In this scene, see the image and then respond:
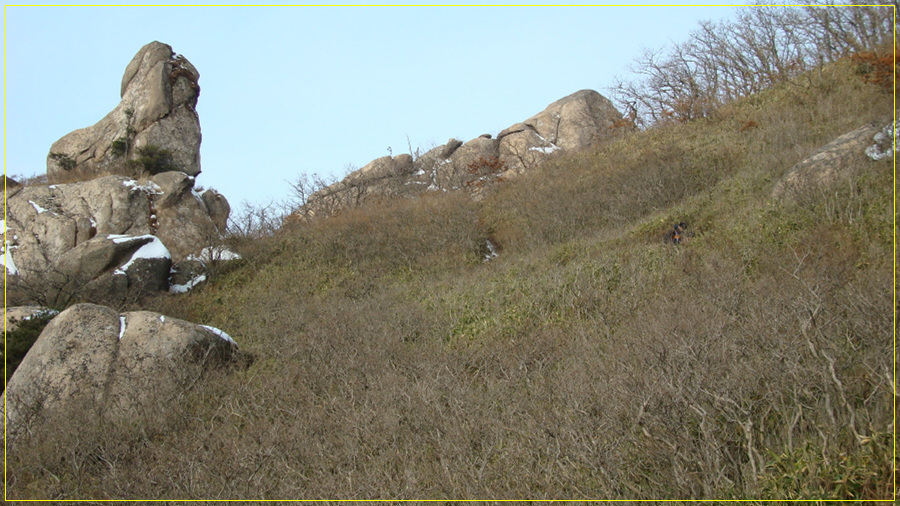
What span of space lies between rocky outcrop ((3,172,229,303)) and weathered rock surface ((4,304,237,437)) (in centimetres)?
621

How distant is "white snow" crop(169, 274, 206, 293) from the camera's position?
20969mm

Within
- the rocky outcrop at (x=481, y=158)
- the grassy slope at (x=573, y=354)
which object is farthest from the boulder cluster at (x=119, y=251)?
the rocky outcrop at (x=481, y=158)

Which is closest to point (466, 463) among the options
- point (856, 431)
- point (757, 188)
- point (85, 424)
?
point (856, 431)

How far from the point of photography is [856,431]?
5.98 m

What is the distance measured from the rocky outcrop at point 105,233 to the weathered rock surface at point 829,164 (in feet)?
57.7

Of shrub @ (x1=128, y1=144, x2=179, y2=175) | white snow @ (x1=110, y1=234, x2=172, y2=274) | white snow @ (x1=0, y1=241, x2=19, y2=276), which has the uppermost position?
shrub @ (x1=128, y1=144, x2=179, y2=175)

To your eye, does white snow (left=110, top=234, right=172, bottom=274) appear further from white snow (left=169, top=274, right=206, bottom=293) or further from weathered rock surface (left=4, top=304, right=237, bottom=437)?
weathered rock surface (left=4, top=304, right=237, bottom=437)

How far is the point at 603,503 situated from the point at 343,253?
1732cm

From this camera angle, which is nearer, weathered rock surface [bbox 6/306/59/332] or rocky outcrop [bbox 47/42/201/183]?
weathered rock surface [bbox 6/306/59/332]

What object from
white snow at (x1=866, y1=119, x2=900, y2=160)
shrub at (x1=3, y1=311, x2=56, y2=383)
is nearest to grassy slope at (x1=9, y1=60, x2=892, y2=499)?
white snow at (x1=866, y1=119, x2=900, y2=160)


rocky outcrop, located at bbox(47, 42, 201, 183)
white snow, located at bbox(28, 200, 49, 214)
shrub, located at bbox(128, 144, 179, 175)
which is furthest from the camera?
rocky outcrop, located at bbox(47, 42, 201, 183)

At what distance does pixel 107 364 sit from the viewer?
12.8 meters

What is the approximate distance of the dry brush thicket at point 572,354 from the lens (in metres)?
7.21

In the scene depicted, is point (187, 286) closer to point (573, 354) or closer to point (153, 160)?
point (153, 160)
